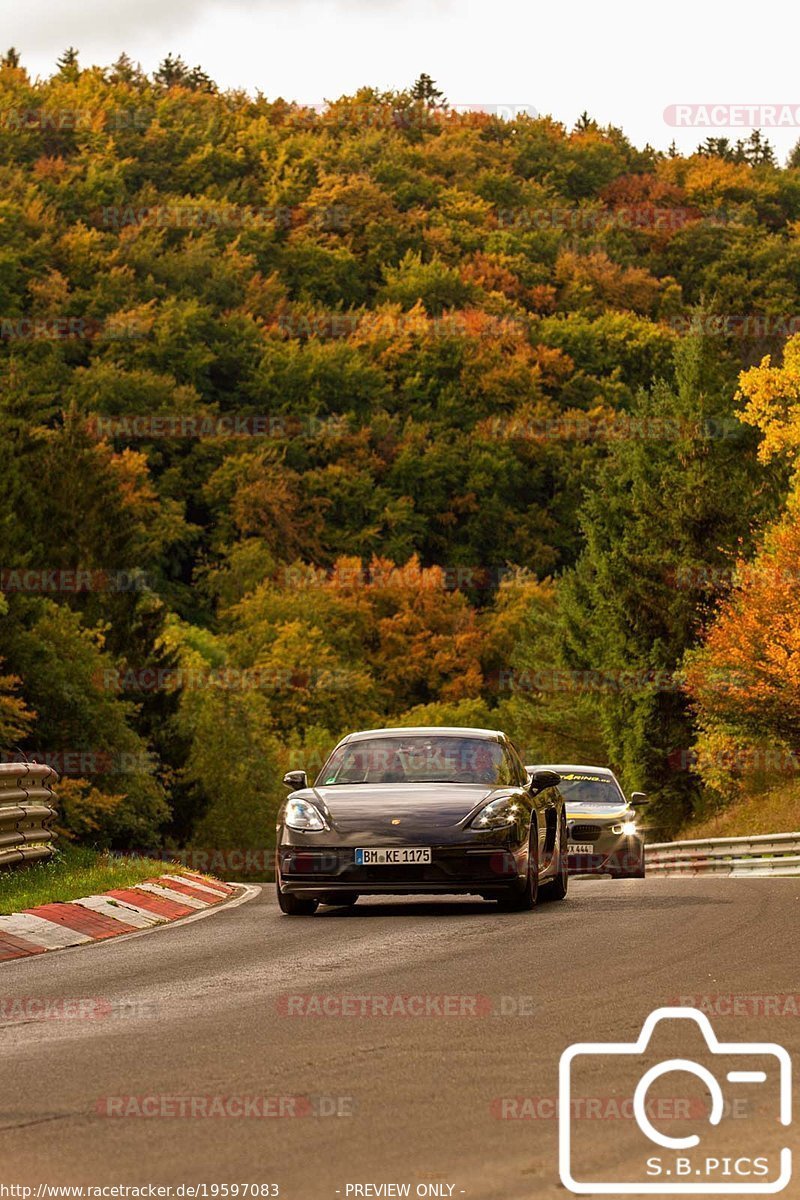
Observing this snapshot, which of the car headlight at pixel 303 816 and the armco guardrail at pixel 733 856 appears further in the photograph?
the armco guardrail at pixel 733 856

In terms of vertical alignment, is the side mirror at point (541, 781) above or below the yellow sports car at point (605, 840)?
above

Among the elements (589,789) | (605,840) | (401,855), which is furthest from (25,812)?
(589,789)

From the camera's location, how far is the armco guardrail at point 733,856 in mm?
32375

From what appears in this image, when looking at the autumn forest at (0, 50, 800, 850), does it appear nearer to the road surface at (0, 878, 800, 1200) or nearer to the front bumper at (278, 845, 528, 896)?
the front bumper at (278, 845, 528, 896)

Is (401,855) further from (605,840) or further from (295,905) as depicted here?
(605,840)

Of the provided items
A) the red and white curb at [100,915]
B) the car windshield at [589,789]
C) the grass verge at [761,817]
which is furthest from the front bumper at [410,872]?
the grass verge at [761,817]

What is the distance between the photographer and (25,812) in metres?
18.0

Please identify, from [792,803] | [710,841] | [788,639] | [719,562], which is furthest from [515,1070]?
[719,562]

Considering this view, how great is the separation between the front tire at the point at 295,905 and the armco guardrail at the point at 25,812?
2394mm

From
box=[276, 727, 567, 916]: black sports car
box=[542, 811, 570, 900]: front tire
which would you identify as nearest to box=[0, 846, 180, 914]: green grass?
box=[276, 727, 567, 916]: black sports car

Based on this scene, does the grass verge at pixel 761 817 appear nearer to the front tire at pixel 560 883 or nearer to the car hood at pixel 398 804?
the front tire at pixel 560 883

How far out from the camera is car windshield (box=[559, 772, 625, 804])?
28688mm

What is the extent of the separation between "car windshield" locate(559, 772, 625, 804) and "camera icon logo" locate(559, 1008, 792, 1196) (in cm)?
1948

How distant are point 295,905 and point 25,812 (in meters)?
2.77
